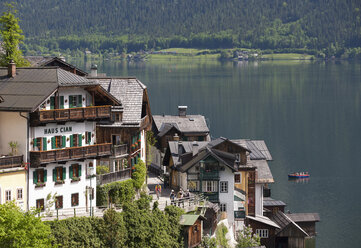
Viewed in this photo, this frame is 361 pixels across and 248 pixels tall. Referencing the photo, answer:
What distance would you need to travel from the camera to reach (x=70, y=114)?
2064 inches

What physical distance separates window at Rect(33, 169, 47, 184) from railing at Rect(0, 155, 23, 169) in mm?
1286

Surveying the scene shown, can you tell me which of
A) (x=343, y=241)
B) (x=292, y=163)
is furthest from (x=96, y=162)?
(x=292, y=163)

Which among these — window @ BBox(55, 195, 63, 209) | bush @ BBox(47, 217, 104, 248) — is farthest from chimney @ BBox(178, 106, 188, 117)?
bush @ BBox(47, 217, 104, 248)

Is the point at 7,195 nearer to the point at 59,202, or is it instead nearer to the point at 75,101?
the point at 59,202

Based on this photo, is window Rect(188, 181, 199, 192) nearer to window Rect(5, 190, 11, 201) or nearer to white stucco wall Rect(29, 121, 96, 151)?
white stucco wall Rect(29, 121, 96, 151)

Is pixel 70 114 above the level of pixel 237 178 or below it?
above

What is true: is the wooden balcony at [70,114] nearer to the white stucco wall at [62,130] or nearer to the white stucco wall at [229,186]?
the white stucco wall at [62,130]

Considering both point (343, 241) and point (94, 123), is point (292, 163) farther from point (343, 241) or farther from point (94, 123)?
point (94, 123)

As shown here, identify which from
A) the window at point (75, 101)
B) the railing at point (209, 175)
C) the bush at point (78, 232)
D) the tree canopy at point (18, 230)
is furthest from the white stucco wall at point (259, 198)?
the tree canopy at point (18, 230)

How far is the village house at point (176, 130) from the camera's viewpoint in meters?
90.1

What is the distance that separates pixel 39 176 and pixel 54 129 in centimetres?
330

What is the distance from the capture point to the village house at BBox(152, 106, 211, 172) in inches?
3546

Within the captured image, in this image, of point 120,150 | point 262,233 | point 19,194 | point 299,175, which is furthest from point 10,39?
point 299,175

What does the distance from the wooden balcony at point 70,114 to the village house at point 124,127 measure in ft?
13.3
